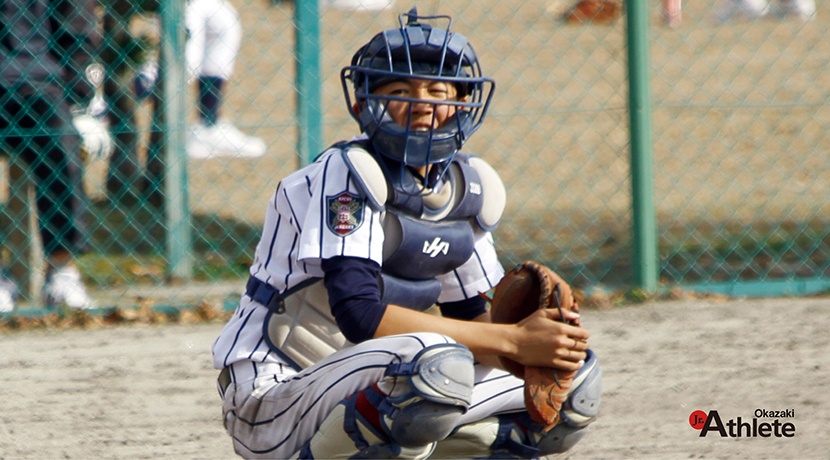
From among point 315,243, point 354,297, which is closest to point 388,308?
point 354,297

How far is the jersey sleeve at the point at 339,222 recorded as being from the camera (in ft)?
9.14

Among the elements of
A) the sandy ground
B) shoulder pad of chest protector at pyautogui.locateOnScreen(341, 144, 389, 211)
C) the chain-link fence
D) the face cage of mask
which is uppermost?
the face cage of mask

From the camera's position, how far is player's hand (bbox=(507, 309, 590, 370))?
2717 millimetres

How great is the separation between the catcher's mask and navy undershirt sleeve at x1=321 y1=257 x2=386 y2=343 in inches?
9.9

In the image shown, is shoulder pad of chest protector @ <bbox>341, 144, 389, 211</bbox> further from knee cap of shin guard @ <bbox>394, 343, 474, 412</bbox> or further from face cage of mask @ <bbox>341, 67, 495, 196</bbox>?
knee cap of shin guard @ <bbox>394, 343, 474, 412</bbox>

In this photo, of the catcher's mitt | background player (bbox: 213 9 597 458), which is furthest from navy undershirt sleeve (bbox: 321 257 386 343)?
the catcher's mitt

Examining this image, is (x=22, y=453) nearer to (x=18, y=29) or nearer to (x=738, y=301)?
(x=18, y=29)

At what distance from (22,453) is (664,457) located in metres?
1.92

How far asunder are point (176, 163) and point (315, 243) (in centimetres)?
332

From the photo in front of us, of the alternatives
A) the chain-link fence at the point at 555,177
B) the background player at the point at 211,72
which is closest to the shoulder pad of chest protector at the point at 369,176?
the chain-link fence at the point at 555,177

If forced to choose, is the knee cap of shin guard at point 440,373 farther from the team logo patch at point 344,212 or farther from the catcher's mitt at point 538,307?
the team logo patch at point 344,212

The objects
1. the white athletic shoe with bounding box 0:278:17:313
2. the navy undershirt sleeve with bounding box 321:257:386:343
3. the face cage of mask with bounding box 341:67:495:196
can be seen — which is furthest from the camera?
the white athletic shoe with bounding box 0:278:17:313

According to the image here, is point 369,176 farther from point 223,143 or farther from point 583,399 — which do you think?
point 223,143

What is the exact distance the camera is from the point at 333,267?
110 inches
